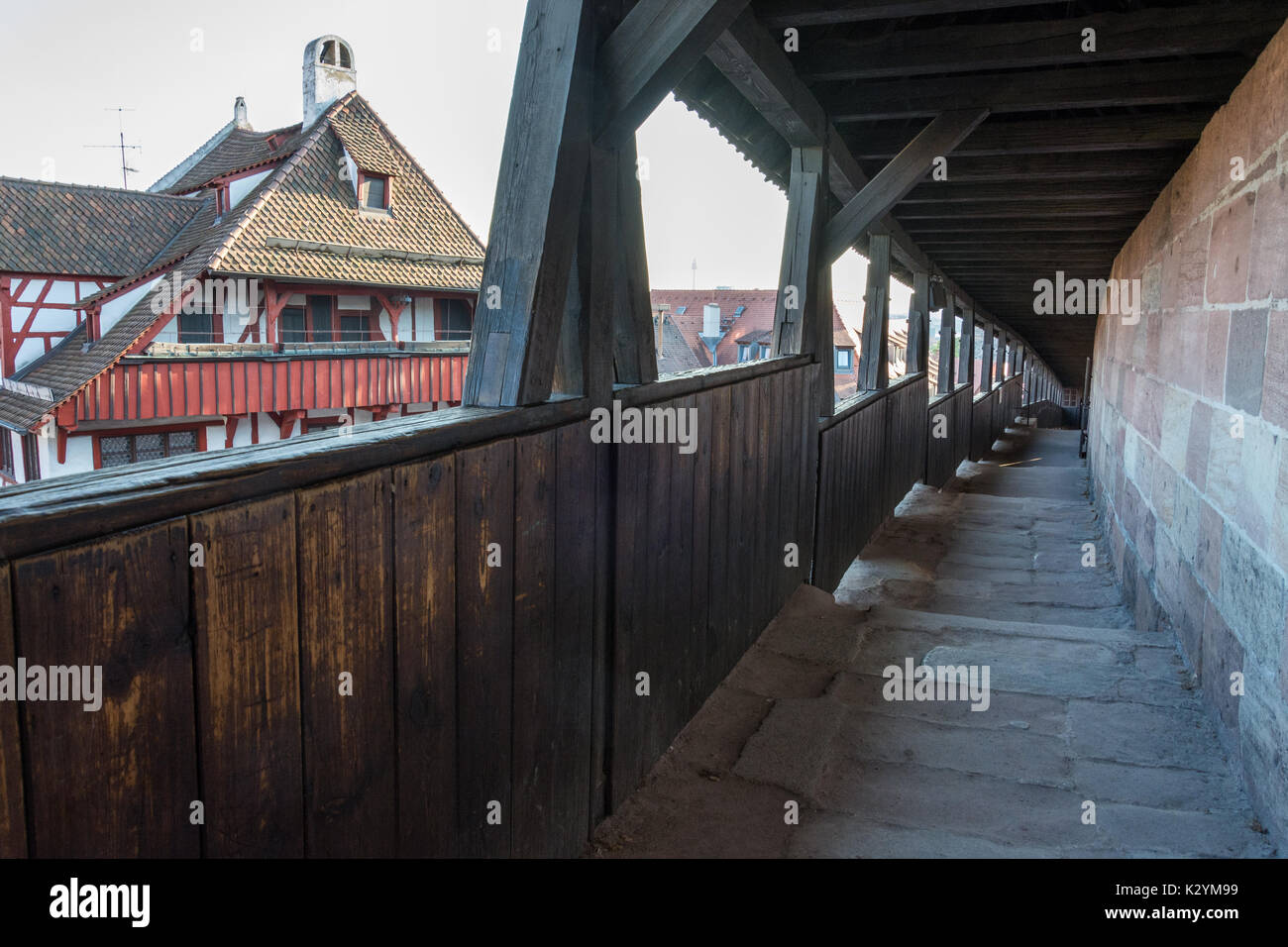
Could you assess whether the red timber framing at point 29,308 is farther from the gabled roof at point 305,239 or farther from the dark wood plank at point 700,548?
the dark wood plank at point 700,548

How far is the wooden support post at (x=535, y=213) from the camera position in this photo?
215 centimetres

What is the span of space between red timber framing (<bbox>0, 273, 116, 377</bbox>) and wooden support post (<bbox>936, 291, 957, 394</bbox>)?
39.4 ft

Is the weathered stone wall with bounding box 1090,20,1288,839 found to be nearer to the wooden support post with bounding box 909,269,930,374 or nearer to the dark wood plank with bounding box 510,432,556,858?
the dark wood plank with bounding box 510,432,556,858

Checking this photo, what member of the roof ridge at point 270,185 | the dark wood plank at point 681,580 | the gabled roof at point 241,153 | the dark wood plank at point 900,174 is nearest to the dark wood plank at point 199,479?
the dark wood plank at point 681,580

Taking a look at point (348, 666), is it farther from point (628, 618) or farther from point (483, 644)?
point (628, 618)

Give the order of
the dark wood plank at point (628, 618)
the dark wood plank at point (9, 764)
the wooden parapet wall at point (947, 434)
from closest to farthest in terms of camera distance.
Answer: the dark wood plank at point (9, 764), the dark wood plank at point (628, 618), the wooden parapet wall at point (947, 434)

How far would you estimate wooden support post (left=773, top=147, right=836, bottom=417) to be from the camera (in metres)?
4.85

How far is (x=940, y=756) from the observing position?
3.23m

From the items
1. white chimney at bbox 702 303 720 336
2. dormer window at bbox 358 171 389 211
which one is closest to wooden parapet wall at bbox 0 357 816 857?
dormer window at bbox 358 171 389 211

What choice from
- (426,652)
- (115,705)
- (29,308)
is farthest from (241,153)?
(115,705)

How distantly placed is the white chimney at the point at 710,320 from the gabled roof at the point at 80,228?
16432mm

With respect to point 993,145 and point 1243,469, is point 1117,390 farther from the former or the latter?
point 1243,469

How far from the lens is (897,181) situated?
17.0 feet
